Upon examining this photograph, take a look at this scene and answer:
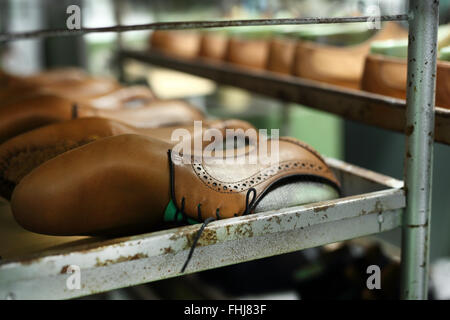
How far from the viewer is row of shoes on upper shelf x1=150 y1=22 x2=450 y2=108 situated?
31.8 inches

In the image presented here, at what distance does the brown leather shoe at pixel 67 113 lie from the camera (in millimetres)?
828

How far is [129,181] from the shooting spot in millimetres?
570

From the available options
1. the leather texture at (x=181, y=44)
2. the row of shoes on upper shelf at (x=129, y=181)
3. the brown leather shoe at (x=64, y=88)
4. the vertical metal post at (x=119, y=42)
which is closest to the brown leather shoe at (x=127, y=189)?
the row of shoes on upper shelf at (x=129, y=181)

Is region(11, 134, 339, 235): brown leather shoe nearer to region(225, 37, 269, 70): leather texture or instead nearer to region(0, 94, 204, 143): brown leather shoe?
region(0, 94, 204, 143): brown leather shoe

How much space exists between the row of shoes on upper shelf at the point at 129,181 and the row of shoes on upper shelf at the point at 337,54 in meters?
0.22

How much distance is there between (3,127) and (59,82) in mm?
601

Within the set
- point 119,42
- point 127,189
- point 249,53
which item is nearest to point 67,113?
point 127,189

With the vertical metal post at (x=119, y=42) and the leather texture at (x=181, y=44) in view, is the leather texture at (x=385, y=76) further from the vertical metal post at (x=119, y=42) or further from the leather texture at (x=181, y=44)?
the vertical metal post at (x=119, y=42)

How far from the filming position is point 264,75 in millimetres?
1201

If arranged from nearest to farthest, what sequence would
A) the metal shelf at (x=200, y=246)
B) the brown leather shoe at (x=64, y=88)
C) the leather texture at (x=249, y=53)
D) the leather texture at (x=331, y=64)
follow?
1. the metal shelf at (x=200, y=246)
2. the leather texture at (x=331, y=64)
3. the brown leather shoe at (x=64, y=88)
4. the leather texture at (x=249, y=53)

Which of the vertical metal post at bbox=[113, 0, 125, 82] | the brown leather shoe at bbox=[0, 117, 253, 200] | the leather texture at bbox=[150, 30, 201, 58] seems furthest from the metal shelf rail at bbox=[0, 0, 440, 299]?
the vertical metal post at bbox=[113, 0, 125, 82]

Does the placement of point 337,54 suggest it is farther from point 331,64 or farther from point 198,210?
point 198,210

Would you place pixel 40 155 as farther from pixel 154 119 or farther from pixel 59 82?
pixel 59 82

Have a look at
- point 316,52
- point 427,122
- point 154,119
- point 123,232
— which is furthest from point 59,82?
point 427,122
